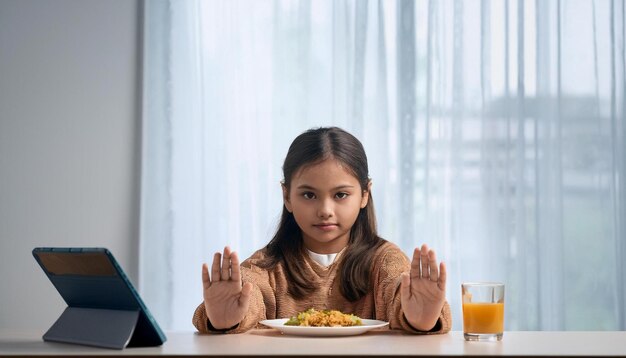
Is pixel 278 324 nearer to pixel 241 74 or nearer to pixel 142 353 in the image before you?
pixel 142 353

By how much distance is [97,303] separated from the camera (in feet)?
4.00

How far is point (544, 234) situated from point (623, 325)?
464 millimetres

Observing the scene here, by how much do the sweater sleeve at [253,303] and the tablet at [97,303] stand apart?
222 millimetres

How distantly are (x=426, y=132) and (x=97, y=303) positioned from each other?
2.10 meters

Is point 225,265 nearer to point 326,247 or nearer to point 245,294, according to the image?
point 245,294

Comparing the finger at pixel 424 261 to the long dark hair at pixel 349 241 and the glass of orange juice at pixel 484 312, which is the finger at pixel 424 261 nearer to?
the glass of orange juice at pixel 484 312

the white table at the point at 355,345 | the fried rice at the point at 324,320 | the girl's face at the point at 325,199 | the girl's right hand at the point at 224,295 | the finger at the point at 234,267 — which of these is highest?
the girl's face at the point at 325,199

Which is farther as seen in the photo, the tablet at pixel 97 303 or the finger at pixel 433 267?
the finger at pixel 433 267

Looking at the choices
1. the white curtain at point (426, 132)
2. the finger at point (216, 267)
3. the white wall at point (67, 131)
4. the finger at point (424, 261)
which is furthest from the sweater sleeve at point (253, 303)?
the white wall at point (67, 131)

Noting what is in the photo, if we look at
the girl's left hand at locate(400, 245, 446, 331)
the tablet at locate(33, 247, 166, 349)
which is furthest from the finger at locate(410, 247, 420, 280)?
the tablet at locate(33, 247, 166, 349)

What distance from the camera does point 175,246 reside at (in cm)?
318

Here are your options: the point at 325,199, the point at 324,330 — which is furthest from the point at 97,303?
the point at 325,199

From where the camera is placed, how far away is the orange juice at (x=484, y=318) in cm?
121

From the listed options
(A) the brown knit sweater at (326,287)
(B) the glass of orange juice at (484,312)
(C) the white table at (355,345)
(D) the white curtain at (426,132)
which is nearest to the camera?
(C) the white table at (355,345)
